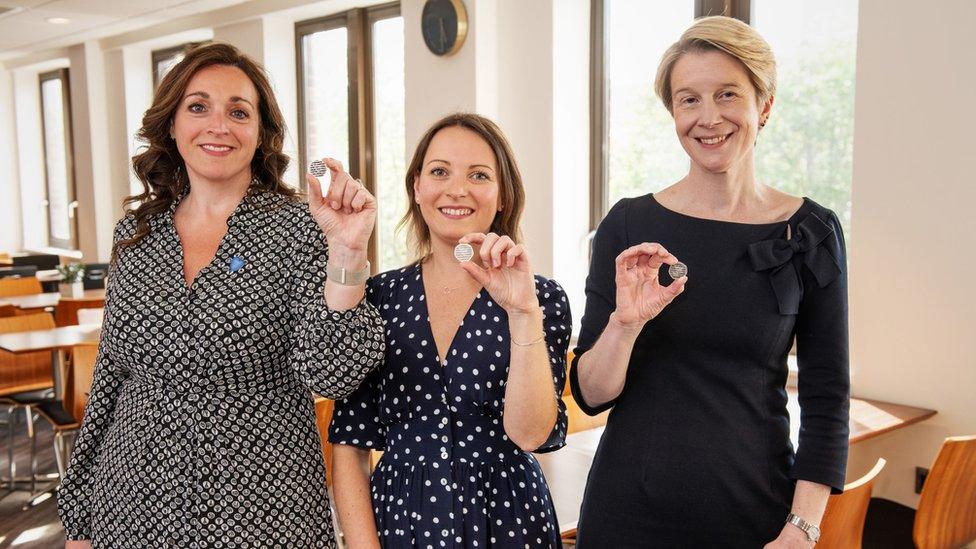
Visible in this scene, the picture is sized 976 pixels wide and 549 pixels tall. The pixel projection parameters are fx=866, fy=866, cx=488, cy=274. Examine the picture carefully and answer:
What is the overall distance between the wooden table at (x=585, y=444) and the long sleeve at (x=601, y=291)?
0.66m

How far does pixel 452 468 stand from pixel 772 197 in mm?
761

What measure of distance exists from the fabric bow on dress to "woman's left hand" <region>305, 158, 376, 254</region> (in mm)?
667

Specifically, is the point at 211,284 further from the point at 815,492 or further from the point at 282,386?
the point at 815,492

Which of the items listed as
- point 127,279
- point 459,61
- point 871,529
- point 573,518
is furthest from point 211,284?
point 459,61

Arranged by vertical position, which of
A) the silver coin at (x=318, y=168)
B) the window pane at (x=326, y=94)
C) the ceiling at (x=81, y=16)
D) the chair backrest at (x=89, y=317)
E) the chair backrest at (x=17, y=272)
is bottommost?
the chair backrest at (x=89, y=317)

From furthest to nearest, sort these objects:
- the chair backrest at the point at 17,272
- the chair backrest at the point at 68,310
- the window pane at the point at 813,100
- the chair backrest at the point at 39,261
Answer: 1. the chair backrest at the point at 39,261
2. the chair backrest at the point at 17,272
3. the chair backrest at the point at 68,310
4. the window pane at the point at 813,100

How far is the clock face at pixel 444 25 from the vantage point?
4.66m

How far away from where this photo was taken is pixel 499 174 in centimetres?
159

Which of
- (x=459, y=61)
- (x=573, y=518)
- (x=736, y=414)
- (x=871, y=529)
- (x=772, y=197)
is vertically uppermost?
(x=459, y=61)

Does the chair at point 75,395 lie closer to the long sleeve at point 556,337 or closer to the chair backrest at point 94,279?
the chair backrest at point 94,279

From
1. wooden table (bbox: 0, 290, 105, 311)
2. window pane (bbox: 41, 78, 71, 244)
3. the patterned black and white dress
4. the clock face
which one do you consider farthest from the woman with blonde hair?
window pane (bbox: 41, 78, 71, 244)

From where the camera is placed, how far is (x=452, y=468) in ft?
4.84

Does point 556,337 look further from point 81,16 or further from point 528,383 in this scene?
point 81,16

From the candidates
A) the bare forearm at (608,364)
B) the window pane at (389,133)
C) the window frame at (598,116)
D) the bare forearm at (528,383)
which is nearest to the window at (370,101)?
the window pane at (389,133)
